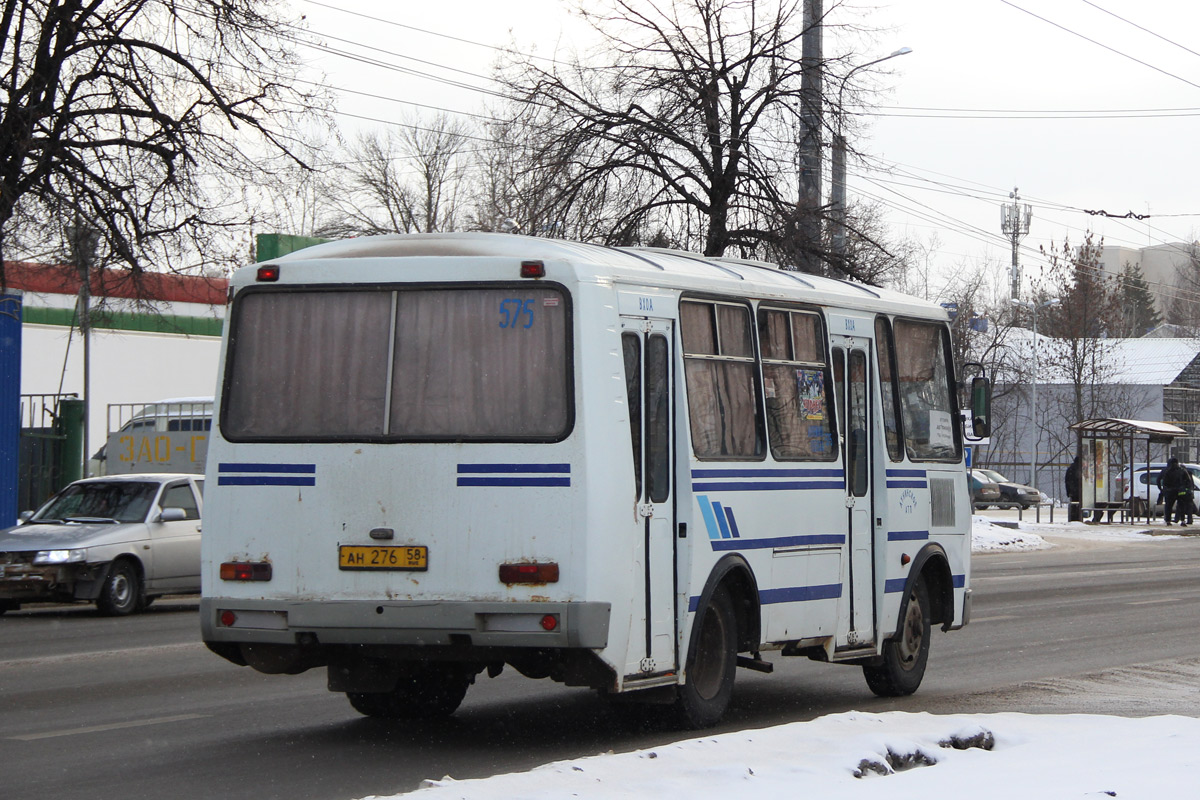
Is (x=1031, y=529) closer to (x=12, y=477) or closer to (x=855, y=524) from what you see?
(x=12, y=477)

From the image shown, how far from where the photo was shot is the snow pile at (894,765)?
6.56 metres

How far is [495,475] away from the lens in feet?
28.2

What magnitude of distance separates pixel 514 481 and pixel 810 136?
19435 mm

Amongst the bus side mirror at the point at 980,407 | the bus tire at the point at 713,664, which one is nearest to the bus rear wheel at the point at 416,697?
the bus tire at the point at 713,664

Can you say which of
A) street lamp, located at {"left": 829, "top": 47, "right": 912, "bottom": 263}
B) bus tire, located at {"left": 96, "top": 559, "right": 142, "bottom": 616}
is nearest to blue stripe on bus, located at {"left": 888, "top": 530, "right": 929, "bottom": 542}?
bus tire, located at {"left": 96, "top": 559, "right": 142, "bottom": 616}

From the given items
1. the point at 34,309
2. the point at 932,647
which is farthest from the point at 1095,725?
the point at 34,309

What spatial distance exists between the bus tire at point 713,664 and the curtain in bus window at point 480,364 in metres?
1.69

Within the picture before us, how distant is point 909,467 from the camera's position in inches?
466

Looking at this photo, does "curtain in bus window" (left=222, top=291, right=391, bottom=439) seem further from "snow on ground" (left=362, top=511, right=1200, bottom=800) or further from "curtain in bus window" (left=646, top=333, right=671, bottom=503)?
"snow on ground" (left=362, top=511, right=1200, bottom=800)

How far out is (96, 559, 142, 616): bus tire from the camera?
693 inches

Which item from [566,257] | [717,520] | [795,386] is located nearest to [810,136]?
[795,386]

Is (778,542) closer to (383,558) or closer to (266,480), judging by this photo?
(383,558)

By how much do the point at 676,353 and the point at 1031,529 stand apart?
3441 centimetres

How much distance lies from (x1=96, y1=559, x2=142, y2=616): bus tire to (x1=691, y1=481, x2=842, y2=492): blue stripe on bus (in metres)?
9.64
